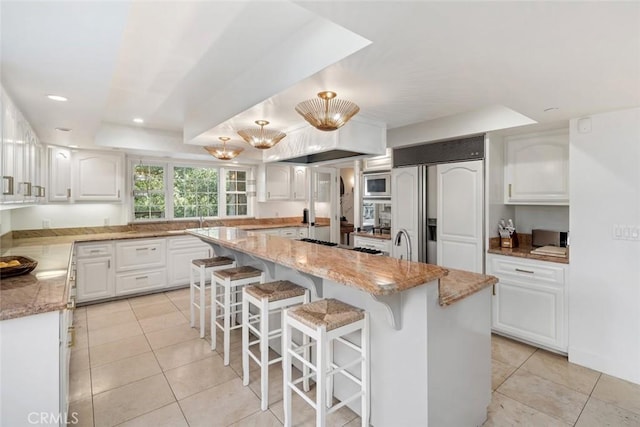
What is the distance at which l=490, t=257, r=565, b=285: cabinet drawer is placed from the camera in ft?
9.18

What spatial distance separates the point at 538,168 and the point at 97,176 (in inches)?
219

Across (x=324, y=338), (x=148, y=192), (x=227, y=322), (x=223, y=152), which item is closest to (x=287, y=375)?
(x=324, y=338)

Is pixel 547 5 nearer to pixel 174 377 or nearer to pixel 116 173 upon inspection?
pixel 174 377

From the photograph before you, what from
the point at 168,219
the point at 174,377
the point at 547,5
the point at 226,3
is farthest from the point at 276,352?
the point at 168,219

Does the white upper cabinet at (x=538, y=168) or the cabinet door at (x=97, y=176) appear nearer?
the white upper cabinet at (x=538, y=168)

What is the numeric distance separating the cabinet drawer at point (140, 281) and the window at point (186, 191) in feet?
3.18

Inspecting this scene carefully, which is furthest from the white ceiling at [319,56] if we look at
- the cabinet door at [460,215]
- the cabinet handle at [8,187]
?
the cabinet door at [460,215]

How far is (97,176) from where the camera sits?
4.38 m

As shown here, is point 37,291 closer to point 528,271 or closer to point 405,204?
point 405,204

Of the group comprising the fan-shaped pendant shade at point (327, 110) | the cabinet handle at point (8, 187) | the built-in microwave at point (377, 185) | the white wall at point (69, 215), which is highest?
the fan-shaped pendant shade at point (327, 110)

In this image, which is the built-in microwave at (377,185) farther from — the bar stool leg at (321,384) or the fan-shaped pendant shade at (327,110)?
the bar stool leg at (321,384)

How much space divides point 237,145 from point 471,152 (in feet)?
9.83

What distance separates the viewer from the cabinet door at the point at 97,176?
4.25m

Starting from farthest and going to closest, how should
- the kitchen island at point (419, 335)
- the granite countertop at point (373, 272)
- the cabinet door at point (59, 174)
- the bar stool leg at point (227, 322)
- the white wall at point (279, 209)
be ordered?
the white wall at point (279, 209)
the cabinet door at point (59, 174)
the bar stool leg at point (227, 322)
the kitchen island at point (419, 335)
the granite countertop at point (373, 272)
